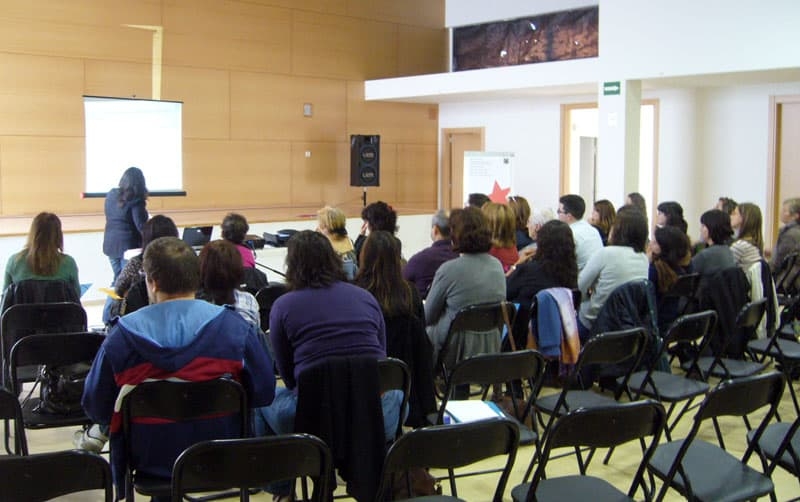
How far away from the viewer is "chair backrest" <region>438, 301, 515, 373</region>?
4.03 m

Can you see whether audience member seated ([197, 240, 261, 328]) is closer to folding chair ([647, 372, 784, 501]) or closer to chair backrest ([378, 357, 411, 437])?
chair backrest ([378, 357, 411, 437])

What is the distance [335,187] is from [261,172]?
1278mm

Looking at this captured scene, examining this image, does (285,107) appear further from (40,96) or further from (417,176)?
(40,96)

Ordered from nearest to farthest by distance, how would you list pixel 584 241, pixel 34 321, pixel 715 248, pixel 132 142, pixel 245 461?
pixel 245 461 → pixel 34 321 → pixel 715 248 → pixel 584 241 → pixel 132 142

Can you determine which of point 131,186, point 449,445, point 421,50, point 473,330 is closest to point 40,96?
point 131,186

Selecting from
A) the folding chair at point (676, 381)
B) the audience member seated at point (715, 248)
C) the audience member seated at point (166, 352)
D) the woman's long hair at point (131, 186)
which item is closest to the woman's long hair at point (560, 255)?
the folding chair at point (676, 381)

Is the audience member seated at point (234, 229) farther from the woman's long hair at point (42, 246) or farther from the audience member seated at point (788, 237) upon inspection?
the audience member seated at point (788, 237)

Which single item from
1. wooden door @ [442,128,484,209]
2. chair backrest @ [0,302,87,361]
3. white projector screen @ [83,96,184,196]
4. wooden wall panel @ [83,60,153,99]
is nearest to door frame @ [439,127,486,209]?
wooden door @ [442,128,484,209]

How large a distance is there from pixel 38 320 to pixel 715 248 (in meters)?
3.95

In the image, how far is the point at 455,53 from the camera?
42.7ft

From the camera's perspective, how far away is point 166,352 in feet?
8.67

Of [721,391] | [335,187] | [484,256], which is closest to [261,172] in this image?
[335,187]

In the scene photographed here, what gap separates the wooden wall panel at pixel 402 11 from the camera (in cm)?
1212

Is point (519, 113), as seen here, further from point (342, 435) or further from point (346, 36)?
point (342, 435)
